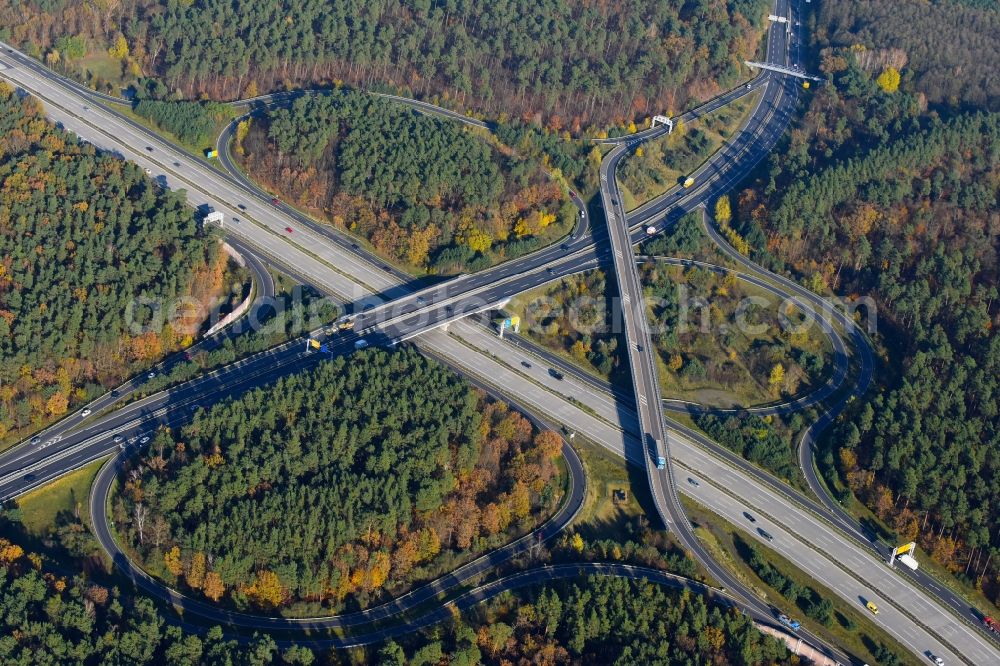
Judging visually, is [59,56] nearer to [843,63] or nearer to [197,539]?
[197,539]

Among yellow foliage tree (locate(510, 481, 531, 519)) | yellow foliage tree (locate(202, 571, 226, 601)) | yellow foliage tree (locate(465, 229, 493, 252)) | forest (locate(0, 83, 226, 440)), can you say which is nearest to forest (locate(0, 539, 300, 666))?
yellow foliage tree (locate(202, 571, 226, 601))

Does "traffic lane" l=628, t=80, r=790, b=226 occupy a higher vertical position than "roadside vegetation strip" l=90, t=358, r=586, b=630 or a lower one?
higher

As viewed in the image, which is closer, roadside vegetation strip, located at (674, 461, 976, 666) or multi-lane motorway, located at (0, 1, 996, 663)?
roadside vegetation strip, located at (674, 461, 976, 666)

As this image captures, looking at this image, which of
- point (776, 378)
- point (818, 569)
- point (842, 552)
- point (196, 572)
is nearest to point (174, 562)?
point (196, 572)

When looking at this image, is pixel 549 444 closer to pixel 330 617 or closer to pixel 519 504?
pixel 519 504

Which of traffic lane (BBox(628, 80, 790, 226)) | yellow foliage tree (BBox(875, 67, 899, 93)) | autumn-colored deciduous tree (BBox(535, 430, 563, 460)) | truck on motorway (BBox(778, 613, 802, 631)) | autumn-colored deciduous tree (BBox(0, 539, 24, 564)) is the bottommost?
truck on motorway (BBox(778, 613, 802, 631))

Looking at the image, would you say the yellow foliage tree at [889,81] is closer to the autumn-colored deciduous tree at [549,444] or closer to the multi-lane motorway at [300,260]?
the multi-lane motorway at [300,260]

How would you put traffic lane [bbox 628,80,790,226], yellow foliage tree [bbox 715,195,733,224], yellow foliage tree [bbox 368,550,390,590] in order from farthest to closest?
traffic lane [bbox 628,80,790,226] < yellow foliage tree [bbox 715,195,733,224] < yellow foliage tree [bbox 368,550,390,590]

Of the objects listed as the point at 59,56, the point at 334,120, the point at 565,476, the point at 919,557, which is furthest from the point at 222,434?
the point at 59,56

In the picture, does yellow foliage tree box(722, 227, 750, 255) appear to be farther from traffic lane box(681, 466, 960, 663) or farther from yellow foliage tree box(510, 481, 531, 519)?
yellow foliage tree box(510, 481, 531, 519)
